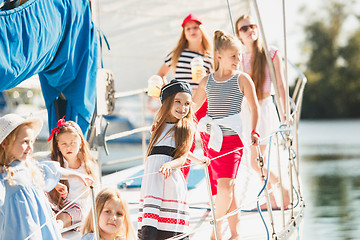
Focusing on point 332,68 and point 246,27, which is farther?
point 332,68

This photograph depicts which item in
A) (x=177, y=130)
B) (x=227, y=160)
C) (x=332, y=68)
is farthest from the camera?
(x=332, y=68)

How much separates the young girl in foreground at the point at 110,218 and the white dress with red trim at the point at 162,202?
7.0 inches

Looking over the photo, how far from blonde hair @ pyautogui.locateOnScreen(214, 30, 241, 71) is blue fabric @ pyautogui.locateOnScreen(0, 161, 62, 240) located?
125 centimetres

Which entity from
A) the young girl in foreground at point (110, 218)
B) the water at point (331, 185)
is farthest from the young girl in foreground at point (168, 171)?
the water at point (331, 185)

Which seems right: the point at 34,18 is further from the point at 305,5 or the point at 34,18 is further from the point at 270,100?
the point at 305,5

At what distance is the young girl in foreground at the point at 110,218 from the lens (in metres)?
2.53

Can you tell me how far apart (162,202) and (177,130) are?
304 mm

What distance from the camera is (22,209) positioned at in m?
2.31

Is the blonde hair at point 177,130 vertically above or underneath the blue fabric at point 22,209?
above

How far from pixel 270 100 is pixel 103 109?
3.18 ft

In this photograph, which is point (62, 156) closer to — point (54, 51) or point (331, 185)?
point (54, 51)

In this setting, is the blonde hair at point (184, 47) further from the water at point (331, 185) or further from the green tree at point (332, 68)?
the green tree at point (332, 68)

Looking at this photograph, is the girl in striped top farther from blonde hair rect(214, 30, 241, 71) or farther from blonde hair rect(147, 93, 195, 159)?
blonde hair rect(147, 93, 195, 159)

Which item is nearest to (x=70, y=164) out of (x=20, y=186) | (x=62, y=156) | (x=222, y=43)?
(x=62, y=156)
